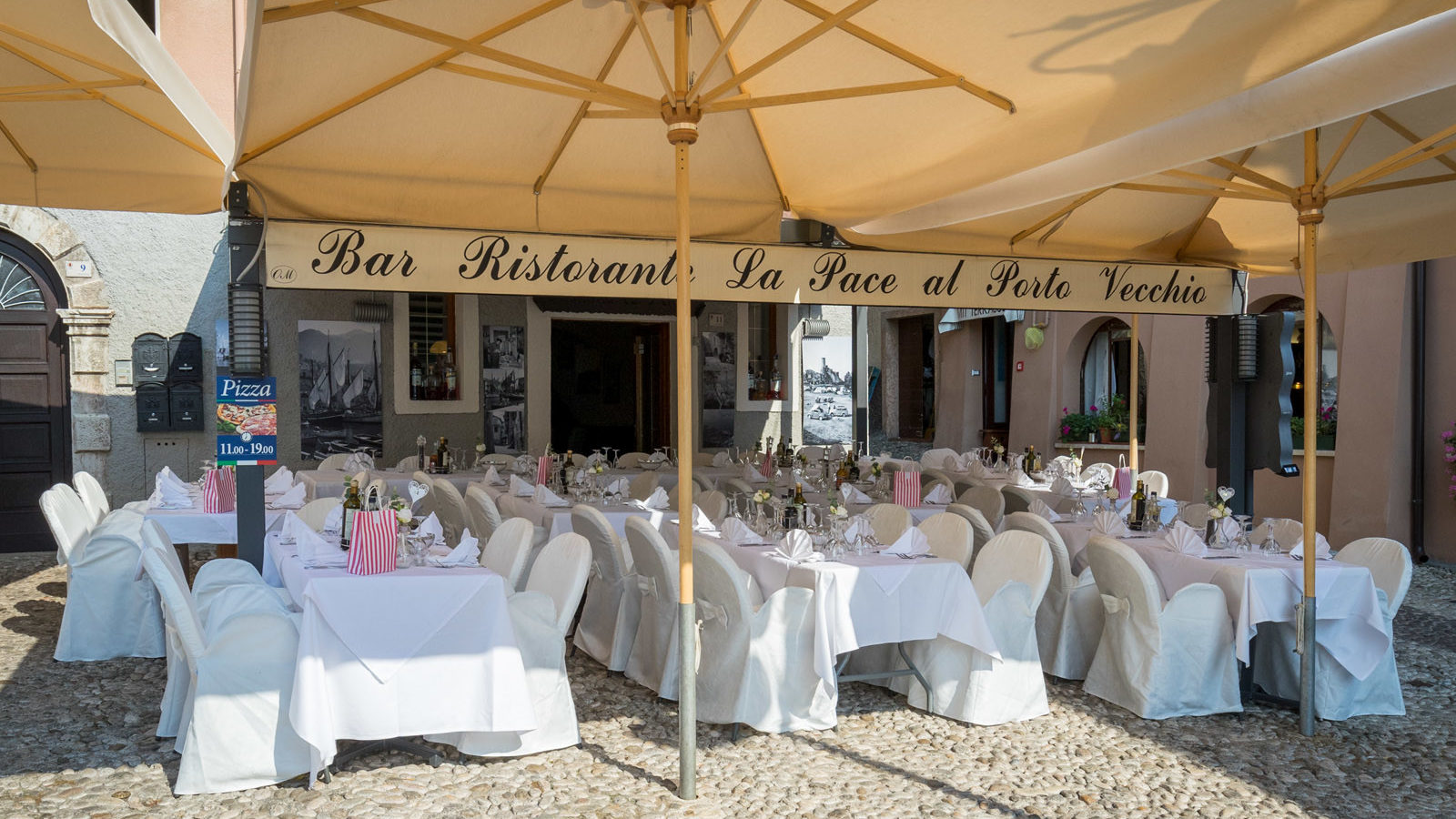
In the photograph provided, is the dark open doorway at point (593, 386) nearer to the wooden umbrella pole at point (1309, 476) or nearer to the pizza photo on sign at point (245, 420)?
the pizza photo on sign at point (245, 420)

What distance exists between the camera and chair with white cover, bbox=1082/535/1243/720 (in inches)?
210

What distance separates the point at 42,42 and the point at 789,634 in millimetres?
3799

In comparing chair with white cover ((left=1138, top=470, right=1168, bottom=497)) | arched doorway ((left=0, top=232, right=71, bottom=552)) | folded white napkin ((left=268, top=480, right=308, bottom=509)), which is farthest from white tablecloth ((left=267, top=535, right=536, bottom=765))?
arched doorway ((left=0, top=232, right=71, bottom=552))

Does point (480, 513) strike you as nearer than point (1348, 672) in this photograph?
No

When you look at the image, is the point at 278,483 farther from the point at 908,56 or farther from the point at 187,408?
the point at 908,56

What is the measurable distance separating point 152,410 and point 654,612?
22.9 ft

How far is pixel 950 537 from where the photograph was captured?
5871 millimetres

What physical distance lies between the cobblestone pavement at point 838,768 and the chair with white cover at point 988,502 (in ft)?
6.60

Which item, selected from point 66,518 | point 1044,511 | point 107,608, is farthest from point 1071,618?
point 66,518

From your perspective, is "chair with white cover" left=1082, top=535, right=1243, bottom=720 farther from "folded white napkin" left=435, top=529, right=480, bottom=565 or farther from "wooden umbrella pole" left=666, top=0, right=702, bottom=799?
"folded white napkin" left=435, top=529, right=480, bottom=565

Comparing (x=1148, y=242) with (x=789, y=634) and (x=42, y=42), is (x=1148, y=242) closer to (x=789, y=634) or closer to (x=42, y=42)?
(x=789, y=634)

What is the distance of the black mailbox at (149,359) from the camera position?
10.5 metres

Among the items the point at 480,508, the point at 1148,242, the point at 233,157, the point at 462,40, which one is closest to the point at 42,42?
the point at 233,157

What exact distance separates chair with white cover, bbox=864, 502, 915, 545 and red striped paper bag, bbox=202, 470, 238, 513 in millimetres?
3886
